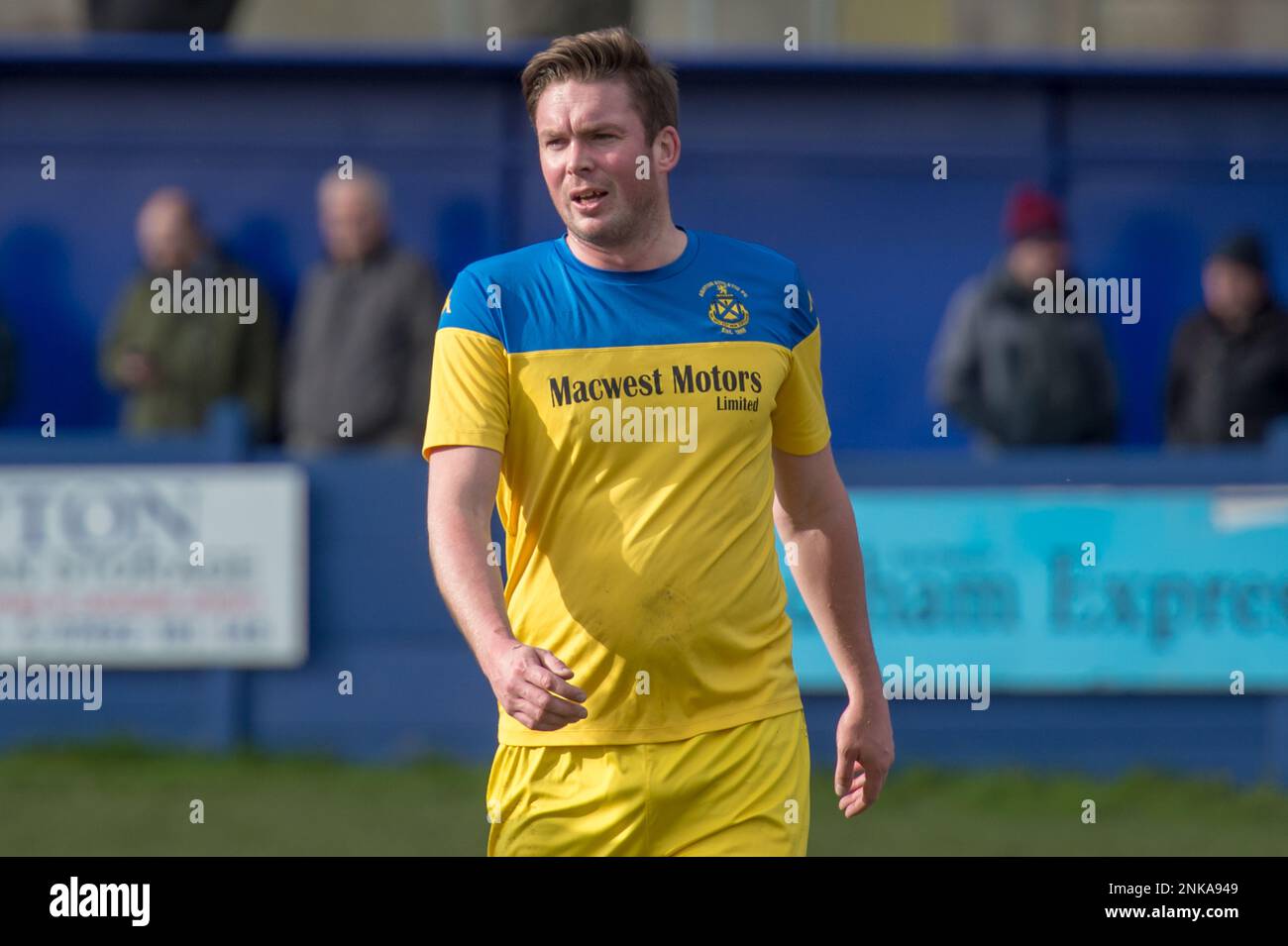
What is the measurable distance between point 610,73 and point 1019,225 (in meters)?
5.67

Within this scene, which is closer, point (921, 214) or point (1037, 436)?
point (1037, 436)

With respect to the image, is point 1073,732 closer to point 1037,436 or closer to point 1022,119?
point 1037,436

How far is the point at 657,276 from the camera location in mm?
3941

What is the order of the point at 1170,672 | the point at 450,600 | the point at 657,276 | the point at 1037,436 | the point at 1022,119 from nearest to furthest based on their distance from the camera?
the point at 450,600 → the point at 657,276 → the point at 1170,672 → the point at 1037,436 → the point at 1022,119

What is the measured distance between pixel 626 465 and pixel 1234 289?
20.4ft

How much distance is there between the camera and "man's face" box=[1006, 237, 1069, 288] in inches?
360

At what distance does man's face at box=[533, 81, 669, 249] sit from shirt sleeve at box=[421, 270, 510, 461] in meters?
0.25

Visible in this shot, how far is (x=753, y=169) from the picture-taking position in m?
11.0

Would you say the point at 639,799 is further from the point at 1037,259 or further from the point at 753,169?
the point at 753,169
